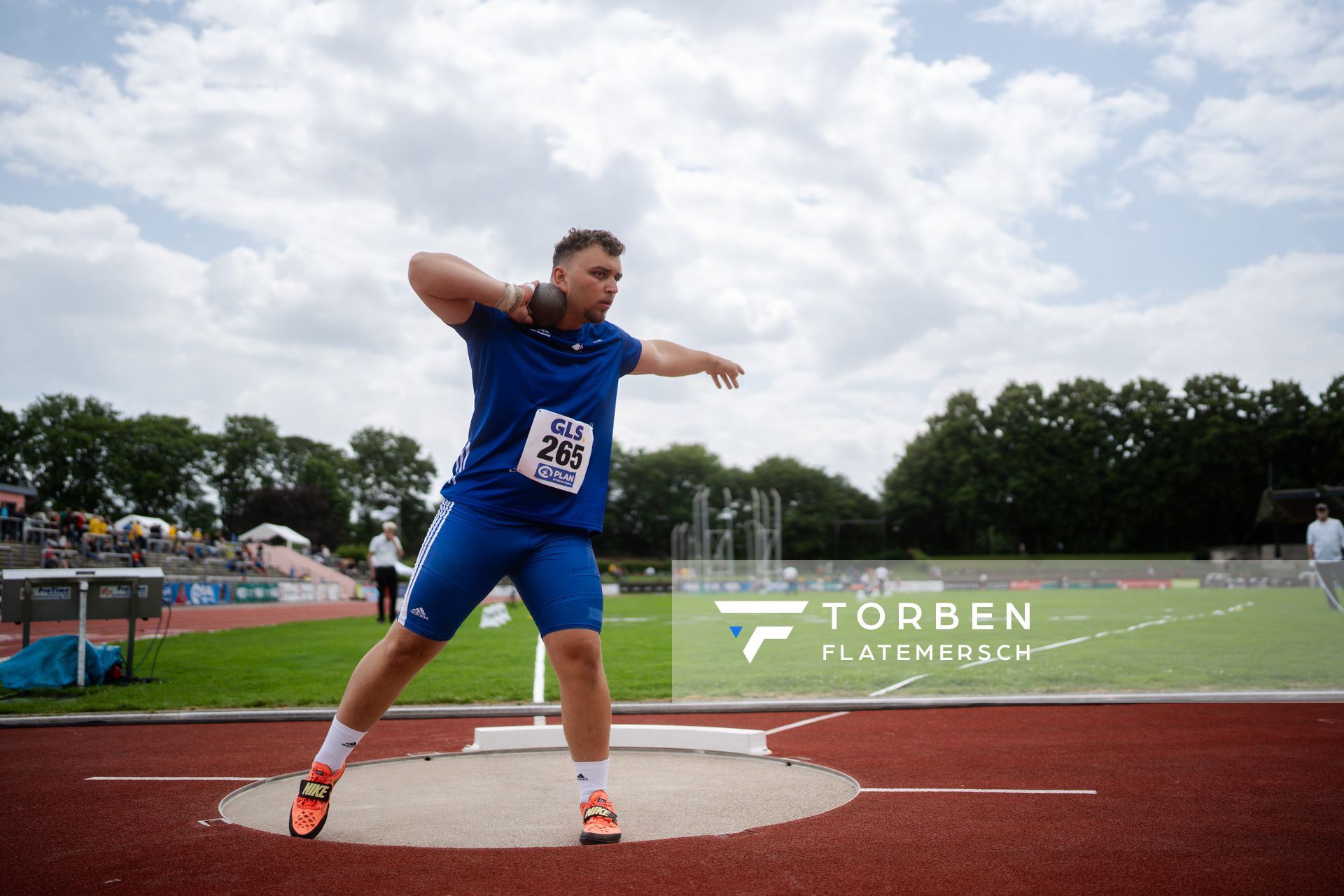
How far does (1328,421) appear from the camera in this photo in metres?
67.4

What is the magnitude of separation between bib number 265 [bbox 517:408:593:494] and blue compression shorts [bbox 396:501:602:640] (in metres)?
0.19

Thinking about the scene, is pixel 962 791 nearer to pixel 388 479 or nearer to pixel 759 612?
pixel 759 612

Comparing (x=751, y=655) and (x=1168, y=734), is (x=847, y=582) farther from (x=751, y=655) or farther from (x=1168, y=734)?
(x=1168, y=734)

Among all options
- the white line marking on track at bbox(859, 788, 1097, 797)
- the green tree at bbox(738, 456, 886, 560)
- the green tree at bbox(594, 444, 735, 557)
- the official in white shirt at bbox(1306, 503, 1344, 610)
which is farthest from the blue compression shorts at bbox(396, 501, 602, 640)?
the green tree at bbox(594, 444, 735, 557)

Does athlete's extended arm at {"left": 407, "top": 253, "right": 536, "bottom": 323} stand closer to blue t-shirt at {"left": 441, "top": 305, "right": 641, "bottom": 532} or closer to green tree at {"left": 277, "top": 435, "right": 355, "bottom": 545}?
blue t-shirt at {"left": 441, "top": 305, "right": 641, "bottom": 532}

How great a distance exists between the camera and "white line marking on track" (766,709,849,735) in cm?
708

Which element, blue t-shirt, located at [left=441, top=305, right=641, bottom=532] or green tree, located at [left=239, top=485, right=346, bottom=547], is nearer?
blue t-shirt, located at [left=441, top=305, right=641, bottom=532]

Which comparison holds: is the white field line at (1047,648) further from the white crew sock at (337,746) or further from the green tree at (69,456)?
the green tree at (69,456)

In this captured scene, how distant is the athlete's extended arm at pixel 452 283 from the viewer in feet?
11.5

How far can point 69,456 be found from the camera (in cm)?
7256

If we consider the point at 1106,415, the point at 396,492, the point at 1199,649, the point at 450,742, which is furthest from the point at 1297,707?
the point at 396,492


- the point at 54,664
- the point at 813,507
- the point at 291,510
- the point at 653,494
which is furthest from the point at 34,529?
the point at 813,507

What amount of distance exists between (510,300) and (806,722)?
4.93 metres

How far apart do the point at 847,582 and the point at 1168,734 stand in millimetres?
15730
